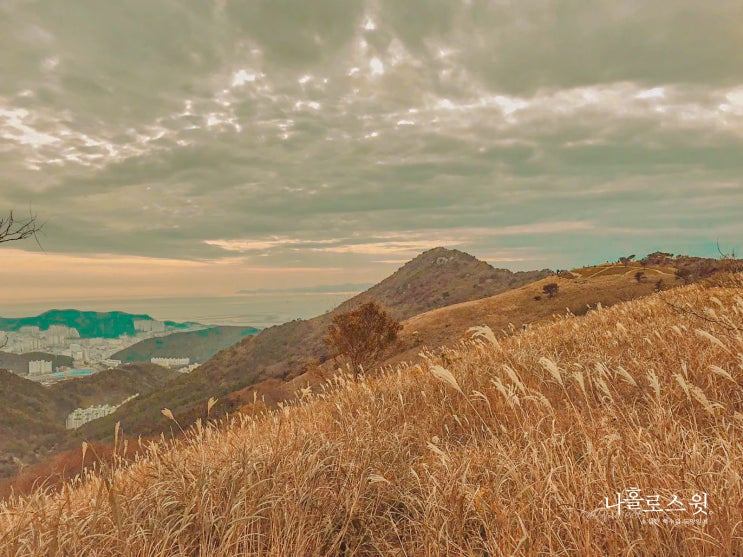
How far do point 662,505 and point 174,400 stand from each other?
136714 millimetres

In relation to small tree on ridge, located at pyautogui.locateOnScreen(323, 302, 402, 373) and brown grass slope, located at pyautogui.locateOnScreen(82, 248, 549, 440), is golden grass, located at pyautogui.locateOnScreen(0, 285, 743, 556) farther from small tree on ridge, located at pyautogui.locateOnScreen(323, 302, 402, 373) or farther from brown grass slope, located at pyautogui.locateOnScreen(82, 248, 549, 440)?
brown grass slope, located at pyautogui.locateOnScreen(82, 248, 549, 440)

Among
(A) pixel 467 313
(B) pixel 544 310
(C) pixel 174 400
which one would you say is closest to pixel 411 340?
(A) pixel 467 313

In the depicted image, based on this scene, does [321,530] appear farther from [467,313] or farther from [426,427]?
[467,313]

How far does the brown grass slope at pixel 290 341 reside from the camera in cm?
11062

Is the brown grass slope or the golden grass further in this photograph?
the brown grass slope

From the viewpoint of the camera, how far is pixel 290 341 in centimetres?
14912

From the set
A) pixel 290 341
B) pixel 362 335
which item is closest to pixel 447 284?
pixel 290 341

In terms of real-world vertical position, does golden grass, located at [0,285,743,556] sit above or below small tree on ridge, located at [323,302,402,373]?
above

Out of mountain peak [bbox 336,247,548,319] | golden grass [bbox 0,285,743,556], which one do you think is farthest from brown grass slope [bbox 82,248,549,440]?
golden grass [bbox 0,285,743,556]

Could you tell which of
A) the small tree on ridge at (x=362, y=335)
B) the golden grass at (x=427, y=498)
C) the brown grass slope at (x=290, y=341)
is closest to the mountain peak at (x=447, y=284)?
the brown grass slope at (x=290, y=341)

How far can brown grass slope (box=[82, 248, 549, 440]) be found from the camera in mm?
110625

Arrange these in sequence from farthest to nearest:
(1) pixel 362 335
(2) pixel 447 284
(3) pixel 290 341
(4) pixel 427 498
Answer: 1. (3) pixel 290 341
2. (2) pixel 447 284
3. (1) pixel 362 335
4. (4) pixel 427 498

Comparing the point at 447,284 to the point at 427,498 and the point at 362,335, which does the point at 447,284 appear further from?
the point at 427,498

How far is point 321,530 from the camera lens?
9.06 ft
